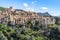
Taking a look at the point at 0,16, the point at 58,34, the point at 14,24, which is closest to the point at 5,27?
the point at 14,24

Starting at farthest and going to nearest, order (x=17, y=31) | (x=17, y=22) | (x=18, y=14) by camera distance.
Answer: (x=18, y=14) → (x=17, y=22) → (x=17, y=31)

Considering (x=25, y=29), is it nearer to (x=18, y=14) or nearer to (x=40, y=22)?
(x=40, y=22)

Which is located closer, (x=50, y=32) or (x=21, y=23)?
(x=50, y=32)

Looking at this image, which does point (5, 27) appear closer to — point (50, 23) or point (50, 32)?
point (50, 32)

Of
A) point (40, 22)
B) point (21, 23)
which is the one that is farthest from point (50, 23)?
point (21, 23)

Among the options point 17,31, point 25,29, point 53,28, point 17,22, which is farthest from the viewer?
point 17,22

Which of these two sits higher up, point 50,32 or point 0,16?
point 0,16
